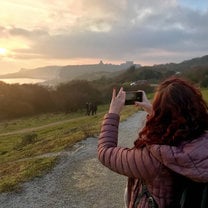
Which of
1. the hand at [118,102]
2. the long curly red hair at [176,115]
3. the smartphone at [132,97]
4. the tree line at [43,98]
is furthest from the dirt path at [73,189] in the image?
the tree line at [43,98]

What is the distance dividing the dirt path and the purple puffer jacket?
658 centimetres

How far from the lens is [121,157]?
10.5 feet

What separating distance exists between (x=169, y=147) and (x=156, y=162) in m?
0.15

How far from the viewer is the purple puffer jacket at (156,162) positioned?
2914mm

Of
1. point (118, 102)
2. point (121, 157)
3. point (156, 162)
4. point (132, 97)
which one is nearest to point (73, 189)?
point (132, 97)

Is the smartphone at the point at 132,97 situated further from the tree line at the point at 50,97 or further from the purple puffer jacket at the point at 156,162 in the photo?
the tree line at the point at 50,97

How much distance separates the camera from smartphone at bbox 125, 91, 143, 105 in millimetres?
3601

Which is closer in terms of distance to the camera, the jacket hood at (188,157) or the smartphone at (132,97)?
the jacket hood at (188,157)

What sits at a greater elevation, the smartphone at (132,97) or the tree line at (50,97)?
the smartphone at (132,97)

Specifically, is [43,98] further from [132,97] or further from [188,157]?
[188,157]

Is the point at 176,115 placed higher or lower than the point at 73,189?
higher

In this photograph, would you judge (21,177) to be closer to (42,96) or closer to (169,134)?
(169,134)

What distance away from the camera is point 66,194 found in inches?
420

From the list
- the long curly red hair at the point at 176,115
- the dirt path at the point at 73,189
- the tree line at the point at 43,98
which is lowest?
the tree line at the point at 43,98
